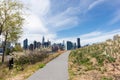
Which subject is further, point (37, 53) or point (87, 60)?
point (37, 53)

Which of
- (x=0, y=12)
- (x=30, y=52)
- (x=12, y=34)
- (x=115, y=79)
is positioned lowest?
(x=115, y=79)

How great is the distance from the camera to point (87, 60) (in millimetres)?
27578

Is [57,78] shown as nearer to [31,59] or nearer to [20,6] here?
[31,59]

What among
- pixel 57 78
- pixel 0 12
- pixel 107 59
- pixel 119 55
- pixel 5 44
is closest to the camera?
pixel 57 78

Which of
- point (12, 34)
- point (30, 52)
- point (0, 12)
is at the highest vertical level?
point (0, 12)

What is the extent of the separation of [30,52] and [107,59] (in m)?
10.8

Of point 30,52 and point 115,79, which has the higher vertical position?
point 30,52

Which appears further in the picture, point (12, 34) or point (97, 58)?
point (12, 34)

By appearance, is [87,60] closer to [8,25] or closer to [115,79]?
[115,79]

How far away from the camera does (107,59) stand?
26750mm

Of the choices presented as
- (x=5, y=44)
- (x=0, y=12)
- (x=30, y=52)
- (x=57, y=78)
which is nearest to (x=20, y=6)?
(x=0, y=12)

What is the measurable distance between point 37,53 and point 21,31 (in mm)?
7352

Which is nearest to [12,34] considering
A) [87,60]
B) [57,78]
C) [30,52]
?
[30,52]

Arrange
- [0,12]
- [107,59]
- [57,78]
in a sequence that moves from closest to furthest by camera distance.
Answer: [57,78] < [107,59] < [0,12]
